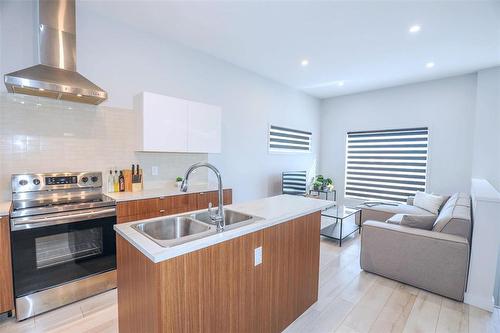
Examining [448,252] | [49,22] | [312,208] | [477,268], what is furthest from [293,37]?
[477,268]

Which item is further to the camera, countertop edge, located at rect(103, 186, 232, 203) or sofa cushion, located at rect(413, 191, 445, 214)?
sofa cushion, located at rect(413, 191, 445, 214)

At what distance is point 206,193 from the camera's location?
3.26 meters

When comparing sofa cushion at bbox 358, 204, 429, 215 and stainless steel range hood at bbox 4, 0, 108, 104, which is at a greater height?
stainless steel range hood at bbox 4, 0, 108, 104

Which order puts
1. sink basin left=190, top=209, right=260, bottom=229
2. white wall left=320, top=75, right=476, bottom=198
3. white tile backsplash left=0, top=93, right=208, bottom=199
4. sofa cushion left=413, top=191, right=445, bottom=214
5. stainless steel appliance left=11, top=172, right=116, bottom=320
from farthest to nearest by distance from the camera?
white wall left=320, top=75, right=476, bottom=198 < sofa cushion left=413, top=191, right=445, bottom=214 < white tile backsplash left=0, top=93, right=208, bottom=199 < stainless steel appliance left=11, top=172, right=116, bottom=320 < sink basin left=190, top=209, right=260, bottom=229

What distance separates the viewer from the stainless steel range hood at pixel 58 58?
2223mm

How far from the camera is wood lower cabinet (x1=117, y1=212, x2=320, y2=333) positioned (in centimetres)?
123

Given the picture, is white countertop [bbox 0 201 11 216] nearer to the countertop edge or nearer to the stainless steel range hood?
the countertop edge

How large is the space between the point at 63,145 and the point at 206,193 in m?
1.66

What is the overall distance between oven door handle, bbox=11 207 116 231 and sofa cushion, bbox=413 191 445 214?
182 inches

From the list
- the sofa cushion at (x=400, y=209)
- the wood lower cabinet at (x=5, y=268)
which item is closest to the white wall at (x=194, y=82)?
the wood lower cabinet at (x=5, y=268)

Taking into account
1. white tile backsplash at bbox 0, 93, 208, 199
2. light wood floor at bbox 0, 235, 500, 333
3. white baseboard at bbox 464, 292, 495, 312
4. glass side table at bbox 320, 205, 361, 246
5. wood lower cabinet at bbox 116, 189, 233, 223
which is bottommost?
light wood floor at bbox 0, 235, 500, 333

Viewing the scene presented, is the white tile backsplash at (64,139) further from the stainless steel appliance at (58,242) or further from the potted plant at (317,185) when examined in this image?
the potted plant at (317,185)

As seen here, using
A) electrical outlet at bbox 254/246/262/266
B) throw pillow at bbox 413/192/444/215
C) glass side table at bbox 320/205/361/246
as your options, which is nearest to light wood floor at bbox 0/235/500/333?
electrical outlet at bbox 254/246/262/266

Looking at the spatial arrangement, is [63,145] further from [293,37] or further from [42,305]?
[293,37]
